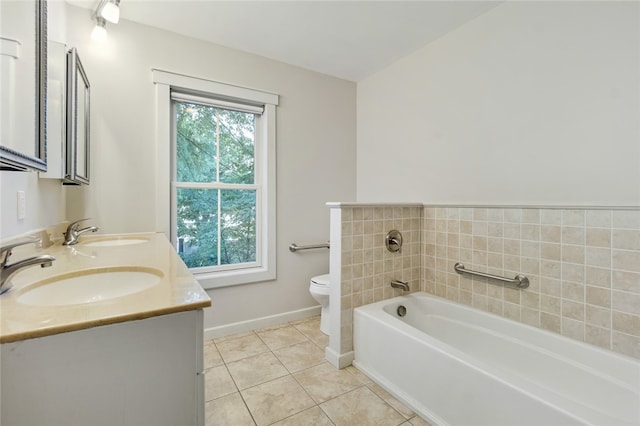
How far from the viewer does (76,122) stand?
5.18 ft

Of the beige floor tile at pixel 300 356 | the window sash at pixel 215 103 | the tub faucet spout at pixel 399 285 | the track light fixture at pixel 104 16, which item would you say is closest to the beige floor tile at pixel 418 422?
the beige floor tile at pixel 300 356

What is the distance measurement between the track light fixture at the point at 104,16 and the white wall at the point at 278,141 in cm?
8

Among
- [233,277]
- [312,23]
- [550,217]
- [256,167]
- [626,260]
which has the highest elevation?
[312,23]

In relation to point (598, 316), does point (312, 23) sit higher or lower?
higher

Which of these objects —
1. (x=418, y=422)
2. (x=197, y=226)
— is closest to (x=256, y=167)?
(x=197, y=226)

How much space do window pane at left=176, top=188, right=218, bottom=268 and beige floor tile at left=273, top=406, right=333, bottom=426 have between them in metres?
1.44

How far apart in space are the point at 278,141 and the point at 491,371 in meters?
2.26

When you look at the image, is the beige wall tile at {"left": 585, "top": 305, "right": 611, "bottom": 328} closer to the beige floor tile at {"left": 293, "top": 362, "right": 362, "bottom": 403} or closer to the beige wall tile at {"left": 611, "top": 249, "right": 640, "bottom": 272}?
the beige wall tile at {"left": 611, "top": 249, "right": 640, "bottom": 272}

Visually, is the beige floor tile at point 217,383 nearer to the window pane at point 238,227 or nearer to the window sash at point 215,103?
the window pane at point 238,227

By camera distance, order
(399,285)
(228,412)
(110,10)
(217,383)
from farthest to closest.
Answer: (399,285), (217,383), (110,10), (228,412)

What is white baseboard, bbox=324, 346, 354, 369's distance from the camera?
1.92 m

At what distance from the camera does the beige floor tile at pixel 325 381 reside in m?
1.66

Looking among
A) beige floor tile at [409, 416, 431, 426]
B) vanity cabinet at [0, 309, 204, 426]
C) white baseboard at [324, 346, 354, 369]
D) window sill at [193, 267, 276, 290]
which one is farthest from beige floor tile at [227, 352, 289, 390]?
vanity cabinet at [0, 309, 204, 426]

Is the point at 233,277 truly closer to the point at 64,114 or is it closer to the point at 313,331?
the point at 313,331
